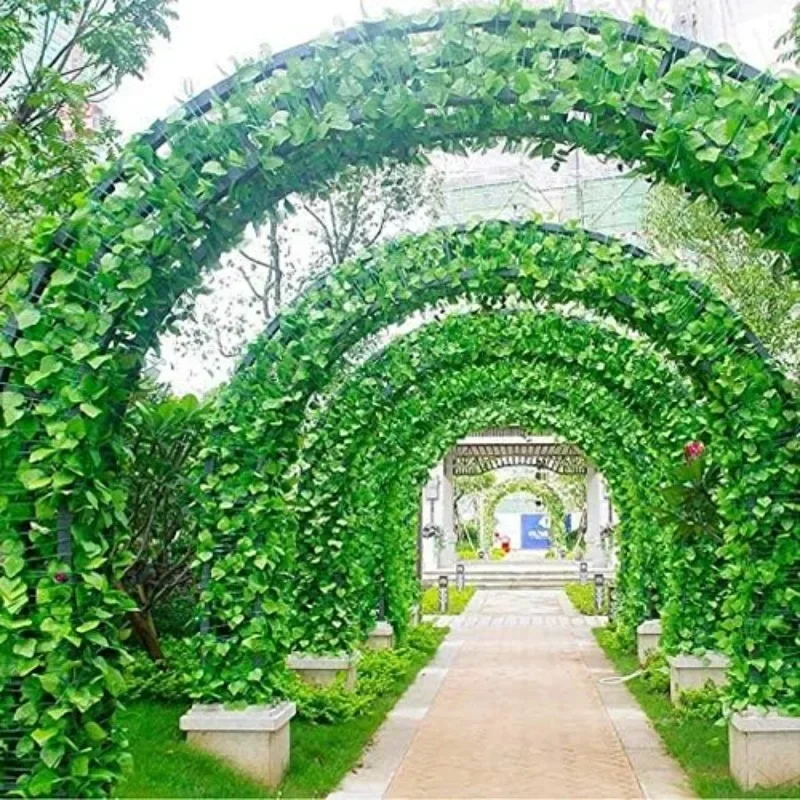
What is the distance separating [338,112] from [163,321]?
38.8 inches

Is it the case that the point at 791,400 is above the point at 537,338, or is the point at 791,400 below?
below

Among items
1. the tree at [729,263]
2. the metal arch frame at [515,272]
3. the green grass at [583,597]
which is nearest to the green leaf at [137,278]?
the metal arch frame at [515,272]

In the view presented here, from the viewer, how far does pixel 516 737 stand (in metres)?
7.80

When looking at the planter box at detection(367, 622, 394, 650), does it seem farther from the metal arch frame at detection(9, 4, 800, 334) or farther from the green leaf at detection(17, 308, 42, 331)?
the green leaf at detection(17, 308, 42, 331)

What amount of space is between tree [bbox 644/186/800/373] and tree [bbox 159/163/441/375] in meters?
3.18

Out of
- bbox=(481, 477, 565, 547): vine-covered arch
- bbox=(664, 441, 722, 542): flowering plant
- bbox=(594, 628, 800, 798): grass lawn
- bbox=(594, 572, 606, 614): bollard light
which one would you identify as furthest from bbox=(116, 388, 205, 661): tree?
bbox=(481, 477, 565, 547): vine-covered arch

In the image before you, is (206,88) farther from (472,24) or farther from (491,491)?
(491,491)

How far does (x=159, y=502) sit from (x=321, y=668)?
72.5 inches

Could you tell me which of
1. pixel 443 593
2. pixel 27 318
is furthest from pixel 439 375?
pixel 443 593

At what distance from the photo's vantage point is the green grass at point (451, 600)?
19.5 m

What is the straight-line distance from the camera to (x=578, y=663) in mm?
12164

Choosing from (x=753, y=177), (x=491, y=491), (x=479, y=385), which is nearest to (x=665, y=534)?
(x=479, y=385)

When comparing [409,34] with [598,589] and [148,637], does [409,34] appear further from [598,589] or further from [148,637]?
[598,589]

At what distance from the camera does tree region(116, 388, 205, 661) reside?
803 cm
